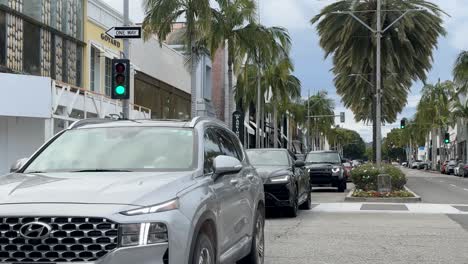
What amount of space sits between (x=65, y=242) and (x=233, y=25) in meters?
26.4

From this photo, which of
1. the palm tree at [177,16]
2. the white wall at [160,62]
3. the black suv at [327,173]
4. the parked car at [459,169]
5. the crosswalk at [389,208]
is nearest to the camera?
the crosswalk at [389,208]

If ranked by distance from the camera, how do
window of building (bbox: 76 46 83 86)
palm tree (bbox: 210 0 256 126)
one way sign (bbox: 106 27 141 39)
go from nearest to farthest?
one way sign (bbox: 106 27 141 39) → palm tree (bbox: 210 0 256 126) → window of building (bbox: 76 46 83 86)

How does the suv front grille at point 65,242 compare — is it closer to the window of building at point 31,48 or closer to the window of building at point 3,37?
the window of building at point 3,37

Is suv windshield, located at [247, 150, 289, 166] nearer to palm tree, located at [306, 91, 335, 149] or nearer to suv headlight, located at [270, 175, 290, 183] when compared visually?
suv headlight, located at [270, 175, 290, 183]

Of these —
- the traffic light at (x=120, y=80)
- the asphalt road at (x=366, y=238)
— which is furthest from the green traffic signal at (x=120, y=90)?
the asphalt road at (x=366, y=238)

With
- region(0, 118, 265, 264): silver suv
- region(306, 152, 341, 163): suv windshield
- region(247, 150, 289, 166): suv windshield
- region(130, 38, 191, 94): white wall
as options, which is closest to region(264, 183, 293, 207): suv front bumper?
region(247, 150, 289, 166): suv windshield

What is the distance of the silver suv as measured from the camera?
170 inches

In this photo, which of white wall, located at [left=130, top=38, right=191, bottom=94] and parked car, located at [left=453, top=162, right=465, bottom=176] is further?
parked car, located at [left=453, top=162, right=465, bottom=176]

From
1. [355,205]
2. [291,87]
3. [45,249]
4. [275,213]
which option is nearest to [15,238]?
[45,249]

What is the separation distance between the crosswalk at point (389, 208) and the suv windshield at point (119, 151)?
1062 cm

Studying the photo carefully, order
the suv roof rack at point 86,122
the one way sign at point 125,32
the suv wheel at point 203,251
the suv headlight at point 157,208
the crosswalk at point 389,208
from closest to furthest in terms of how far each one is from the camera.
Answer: the suv headlight at point 157,208, the suv wheel at point 203,251, the suv roof rack at point 86,122, the one way sign at point 125,32, the crosswalk at point 389,208

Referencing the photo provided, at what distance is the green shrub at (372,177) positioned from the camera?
21812 mm

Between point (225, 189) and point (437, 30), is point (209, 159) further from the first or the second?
point (437, 30)

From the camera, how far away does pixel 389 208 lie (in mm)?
16906
